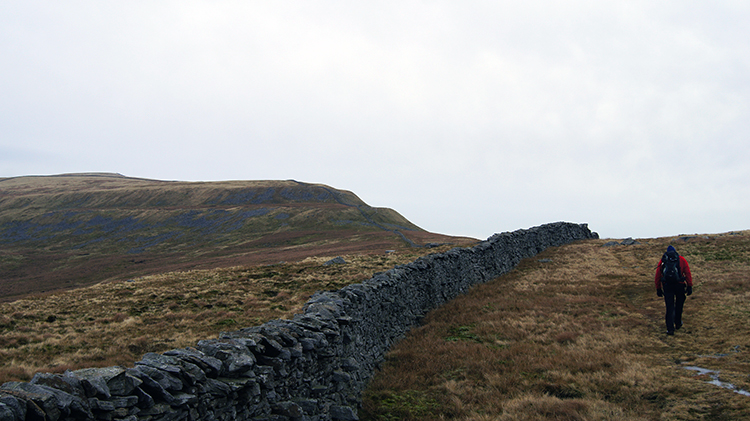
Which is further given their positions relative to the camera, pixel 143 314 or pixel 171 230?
pixel 171 230

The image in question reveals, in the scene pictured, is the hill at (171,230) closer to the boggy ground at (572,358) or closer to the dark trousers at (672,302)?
the boggy ground at (572,358)

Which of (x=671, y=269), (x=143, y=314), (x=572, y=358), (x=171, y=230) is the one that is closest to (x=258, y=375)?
(x=572, y=358)

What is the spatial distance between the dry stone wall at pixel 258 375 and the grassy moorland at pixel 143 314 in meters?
6.72

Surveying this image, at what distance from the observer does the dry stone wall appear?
163 inches

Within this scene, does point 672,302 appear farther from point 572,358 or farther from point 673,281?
point 572,358

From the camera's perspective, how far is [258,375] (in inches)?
258

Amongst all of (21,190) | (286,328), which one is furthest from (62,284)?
(21,190)

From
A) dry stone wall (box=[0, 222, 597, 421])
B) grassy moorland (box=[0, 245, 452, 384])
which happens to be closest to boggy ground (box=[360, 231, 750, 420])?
dry stone wall (box=[0, 222, 597, 421])

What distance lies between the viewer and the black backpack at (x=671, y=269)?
12766 mm

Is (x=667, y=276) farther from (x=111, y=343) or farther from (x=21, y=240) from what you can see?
(x=21, y=240)

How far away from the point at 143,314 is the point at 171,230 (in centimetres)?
9185

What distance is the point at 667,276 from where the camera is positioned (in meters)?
12.9

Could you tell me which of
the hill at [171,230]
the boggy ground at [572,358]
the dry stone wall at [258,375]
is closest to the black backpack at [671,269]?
the boggy ground at [572,358]

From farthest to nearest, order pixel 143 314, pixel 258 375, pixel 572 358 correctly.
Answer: pixel 143 314 < pixel 572 358 < pixel 258 375
